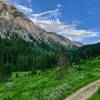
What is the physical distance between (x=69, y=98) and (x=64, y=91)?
6.24 meters

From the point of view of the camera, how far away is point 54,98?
55625mm

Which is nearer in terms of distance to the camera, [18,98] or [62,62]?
[18,98]

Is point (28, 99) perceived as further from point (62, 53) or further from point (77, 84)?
point (62, 53)

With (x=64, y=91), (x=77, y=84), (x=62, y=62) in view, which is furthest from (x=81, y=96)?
(x=62, y=62)

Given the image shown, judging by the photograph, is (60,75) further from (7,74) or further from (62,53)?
(7,74)

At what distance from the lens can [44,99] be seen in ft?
186

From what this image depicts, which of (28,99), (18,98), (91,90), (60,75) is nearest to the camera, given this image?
(91,90)

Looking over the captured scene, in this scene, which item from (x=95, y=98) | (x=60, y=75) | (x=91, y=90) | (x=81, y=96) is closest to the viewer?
(x=95, y=98)

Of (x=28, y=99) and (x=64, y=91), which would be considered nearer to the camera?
(x=64, y=91)

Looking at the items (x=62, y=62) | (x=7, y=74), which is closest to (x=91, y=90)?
(x=62, y=62)

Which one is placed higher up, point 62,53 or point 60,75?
point 62,53

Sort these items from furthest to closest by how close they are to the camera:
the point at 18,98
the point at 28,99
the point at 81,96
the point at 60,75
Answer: the point at 60,75 → the point at 18,98 → the point at 28,99 → the point at 81,96

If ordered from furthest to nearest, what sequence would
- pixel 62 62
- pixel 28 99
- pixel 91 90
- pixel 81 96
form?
pixel 62 62 → pixel 28 99 → pixel 91 90 → pixel 81 96

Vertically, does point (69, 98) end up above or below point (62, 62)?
below
